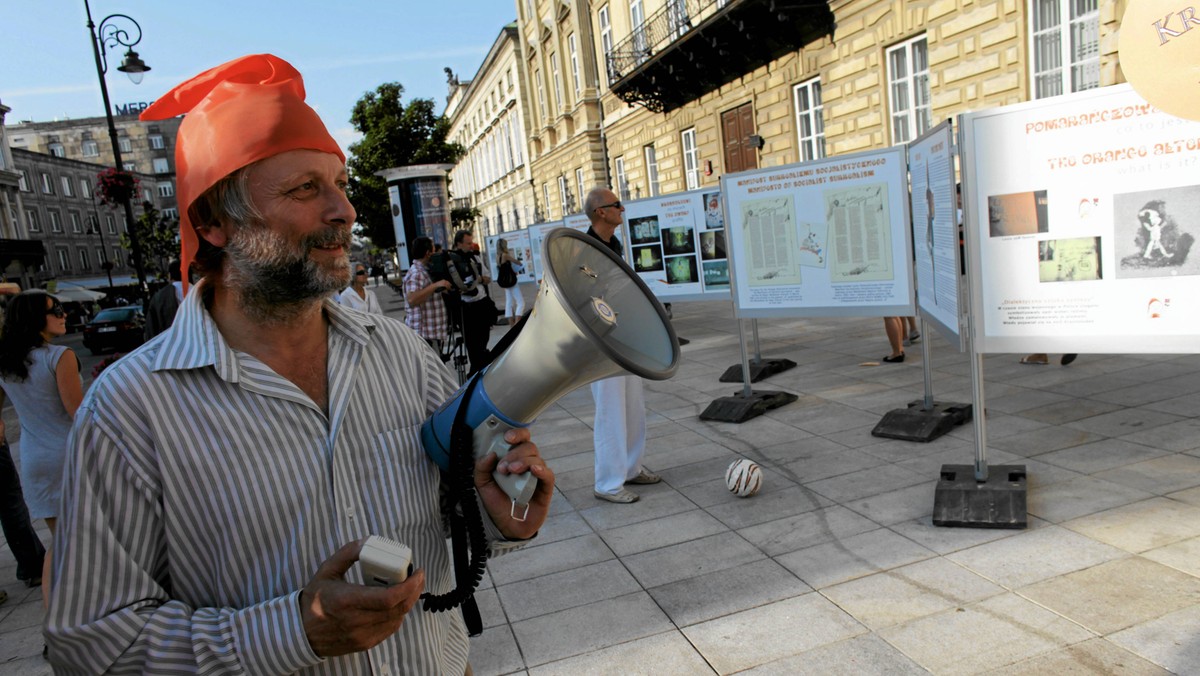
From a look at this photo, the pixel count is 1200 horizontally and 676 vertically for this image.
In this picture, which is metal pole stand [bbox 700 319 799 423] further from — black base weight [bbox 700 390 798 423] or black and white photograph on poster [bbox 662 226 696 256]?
black and white photograph on poster [bbox 662 226 696 256]

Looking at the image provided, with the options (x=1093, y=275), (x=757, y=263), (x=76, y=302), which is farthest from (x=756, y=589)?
(x=76, y=302)

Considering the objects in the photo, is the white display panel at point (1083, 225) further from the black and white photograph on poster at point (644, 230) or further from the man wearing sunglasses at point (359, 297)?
the black and white photograph on poster at point (644, 230)

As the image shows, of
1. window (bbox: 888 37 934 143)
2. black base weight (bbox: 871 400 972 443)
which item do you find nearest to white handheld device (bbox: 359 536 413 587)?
black base weight (bbox: 871 400 972 443)

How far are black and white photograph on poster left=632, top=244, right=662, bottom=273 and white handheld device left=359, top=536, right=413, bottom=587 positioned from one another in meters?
7.98

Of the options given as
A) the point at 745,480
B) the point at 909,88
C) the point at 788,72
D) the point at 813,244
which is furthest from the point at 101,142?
the point at 745,480

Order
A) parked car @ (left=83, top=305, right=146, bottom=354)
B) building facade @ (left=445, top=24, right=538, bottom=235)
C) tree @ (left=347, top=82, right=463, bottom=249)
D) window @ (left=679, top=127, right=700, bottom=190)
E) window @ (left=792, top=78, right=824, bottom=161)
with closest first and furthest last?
window @ (left=792, top=78, right=824, bottom=161)
window @ (left=679, top=127, right=700, bottom=190)
parked car @ (left=83, top=305, right=146, bottom=354)
tree @ (left=347, top=82, right=463, bottom=249)
building facade @ (left=445, top=24, right=538, bottom=235)

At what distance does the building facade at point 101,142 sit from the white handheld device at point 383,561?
302 ft

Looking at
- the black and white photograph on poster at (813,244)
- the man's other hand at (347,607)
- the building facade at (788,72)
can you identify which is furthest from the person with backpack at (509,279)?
the man's other hand at (347,607)

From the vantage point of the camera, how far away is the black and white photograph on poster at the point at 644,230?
896 centimetres

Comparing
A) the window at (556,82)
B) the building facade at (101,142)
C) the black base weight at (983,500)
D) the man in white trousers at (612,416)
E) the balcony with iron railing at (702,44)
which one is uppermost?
the building facade at (101,142)

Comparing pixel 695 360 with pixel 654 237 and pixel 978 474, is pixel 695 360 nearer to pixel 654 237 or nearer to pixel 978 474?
pixel 654 237

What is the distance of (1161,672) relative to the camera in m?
2.48

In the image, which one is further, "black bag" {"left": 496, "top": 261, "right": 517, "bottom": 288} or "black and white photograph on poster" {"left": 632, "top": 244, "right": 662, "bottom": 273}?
"black bag" {"left": 496, "top": 261, "right": 517, "bottom": 288}

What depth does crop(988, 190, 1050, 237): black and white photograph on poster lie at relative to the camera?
3.64m
